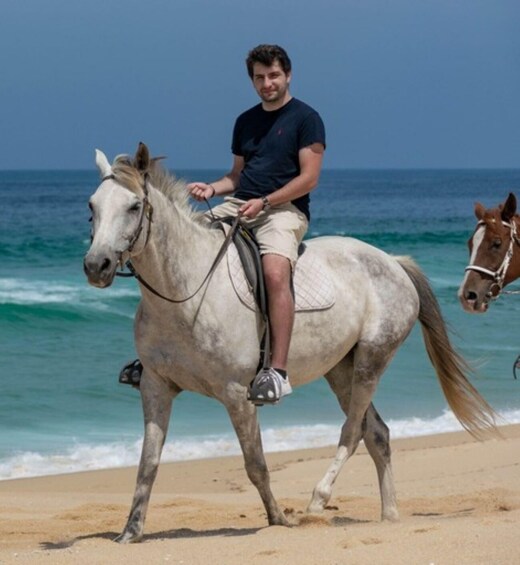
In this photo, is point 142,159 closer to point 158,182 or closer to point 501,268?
point 158,182

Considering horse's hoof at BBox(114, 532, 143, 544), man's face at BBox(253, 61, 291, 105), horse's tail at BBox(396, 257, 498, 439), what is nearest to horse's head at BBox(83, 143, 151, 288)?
man's face at BBox(253, 61, 291, 105)

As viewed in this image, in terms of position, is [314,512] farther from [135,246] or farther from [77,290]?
[77,290]

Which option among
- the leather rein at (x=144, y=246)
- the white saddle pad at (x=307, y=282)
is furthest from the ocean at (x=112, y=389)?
the white saddle pad at (x=307, y=282)

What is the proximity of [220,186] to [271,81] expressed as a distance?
0.62 meters

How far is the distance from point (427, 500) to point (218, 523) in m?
1.54

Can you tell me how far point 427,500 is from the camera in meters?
8.01

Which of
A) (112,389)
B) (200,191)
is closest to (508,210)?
(200,191)

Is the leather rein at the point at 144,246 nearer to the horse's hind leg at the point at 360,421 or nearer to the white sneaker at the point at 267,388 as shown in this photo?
the white sneaker at the point at 267,388

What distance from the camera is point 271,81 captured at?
20.9 ft

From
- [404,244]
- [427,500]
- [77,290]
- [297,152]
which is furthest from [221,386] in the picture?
[404,244]

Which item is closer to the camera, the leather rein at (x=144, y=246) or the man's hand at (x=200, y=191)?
the leather rein at (x=144, y=246)

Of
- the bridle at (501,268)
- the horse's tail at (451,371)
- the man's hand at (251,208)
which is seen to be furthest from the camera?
the horse's tail at (451,371)

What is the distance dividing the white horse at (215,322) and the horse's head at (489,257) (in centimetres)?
70

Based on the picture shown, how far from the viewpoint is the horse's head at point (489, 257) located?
626 centimetres
